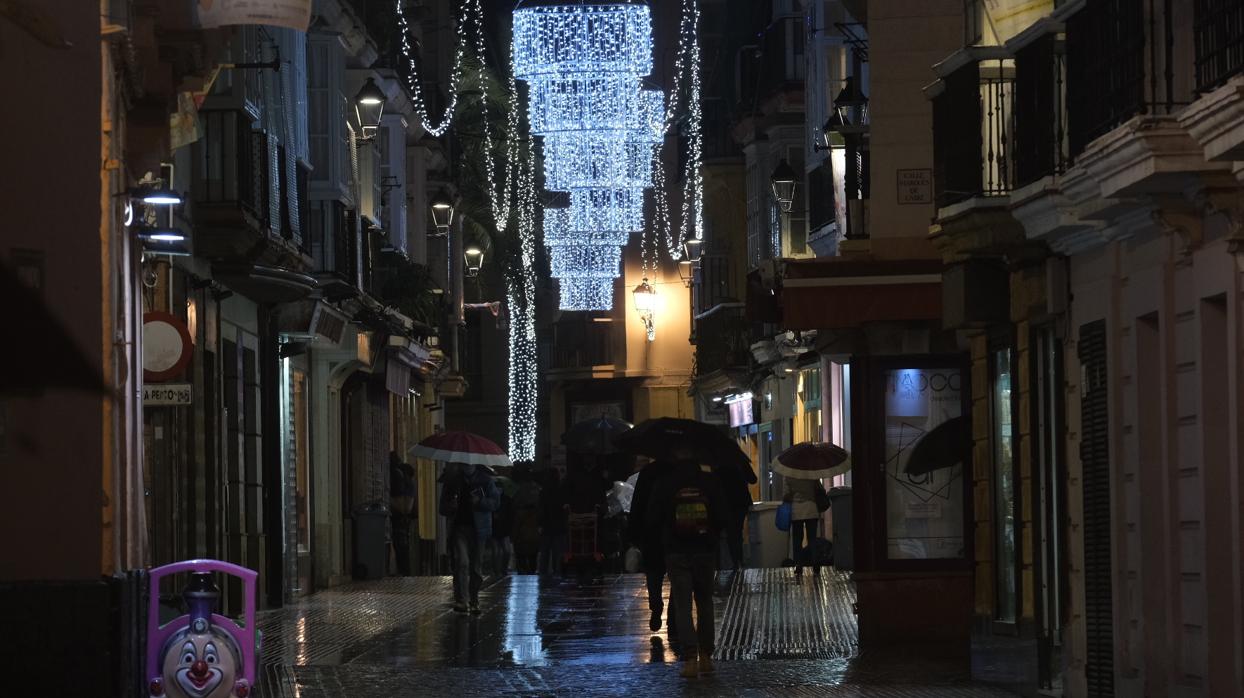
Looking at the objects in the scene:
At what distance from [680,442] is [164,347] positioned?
4.47 meters

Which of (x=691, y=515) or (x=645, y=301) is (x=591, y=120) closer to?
(x=691, y=515)

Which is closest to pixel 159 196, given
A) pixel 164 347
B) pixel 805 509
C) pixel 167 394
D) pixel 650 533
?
pixel 164 347

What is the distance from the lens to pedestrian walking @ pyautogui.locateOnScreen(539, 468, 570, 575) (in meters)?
36.6

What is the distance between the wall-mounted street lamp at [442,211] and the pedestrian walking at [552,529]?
10342 mm

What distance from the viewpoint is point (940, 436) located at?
2241 cm

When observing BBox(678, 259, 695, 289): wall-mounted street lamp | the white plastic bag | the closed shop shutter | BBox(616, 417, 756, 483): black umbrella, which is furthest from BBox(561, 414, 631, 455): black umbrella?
the closed shop shutter

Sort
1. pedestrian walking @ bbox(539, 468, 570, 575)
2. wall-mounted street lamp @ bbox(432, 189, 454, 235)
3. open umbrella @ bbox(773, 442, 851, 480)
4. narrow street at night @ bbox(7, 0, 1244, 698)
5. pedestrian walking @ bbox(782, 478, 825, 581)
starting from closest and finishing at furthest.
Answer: narrow street at night @ bbox(7, 0, 1244, 698) < open umbrella @ bbox(773, 442, 851, 480) < pedestrian walking @ bbox(782, 478, 825, 581) < pedestrian walking @ bbox(539, 468, 570, 575) < wall-mounted street lamp @ bbox(432, 189, 454, 235)

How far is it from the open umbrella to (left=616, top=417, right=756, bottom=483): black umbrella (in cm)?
885

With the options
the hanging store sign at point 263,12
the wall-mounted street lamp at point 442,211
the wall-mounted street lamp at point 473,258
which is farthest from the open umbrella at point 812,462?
the wall-mounted street lamp at point 473,258

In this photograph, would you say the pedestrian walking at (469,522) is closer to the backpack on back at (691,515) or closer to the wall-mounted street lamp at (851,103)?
the wall-mounted street lamp at (851,103)

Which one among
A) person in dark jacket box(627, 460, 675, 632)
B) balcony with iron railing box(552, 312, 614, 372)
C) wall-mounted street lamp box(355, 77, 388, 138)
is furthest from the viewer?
balcony with iron railing box(552, 312, 614, 372)

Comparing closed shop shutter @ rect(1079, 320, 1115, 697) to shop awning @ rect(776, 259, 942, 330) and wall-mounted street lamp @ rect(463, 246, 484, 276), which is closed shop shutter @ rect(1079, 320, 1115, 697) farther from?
wall-mounted street lamp @ rect(463, 246, 484, 276)

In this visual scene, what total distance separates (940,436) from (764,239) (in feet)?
79.5

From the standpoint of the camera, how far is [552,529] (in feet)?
122
